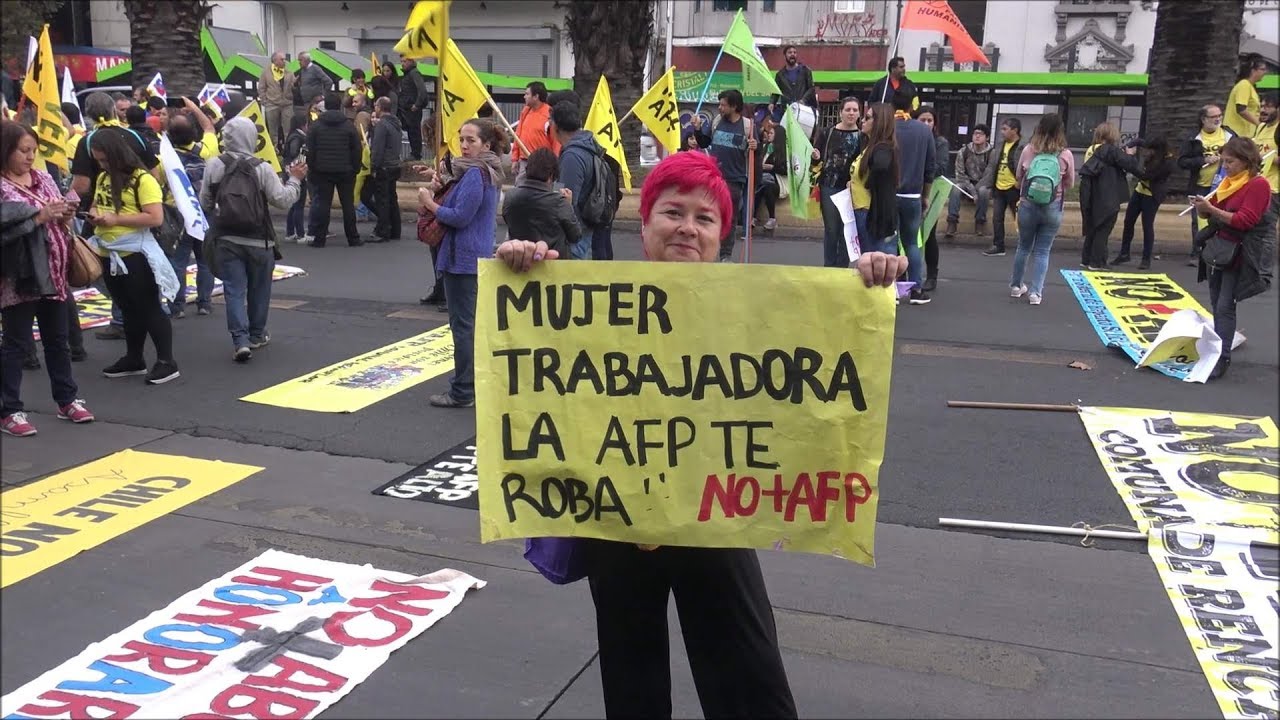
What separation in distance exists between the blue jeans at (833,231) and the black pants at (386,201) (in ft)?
21.7

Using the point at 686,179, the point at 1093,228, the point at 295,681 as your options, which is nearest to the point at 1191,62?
the point at 1093,228

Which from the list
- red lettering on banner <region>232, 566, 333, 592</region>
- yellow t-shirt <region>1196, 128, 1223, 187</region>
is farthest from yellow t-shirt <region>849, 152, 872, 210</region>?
red lettering on banner <region>232, 566, 333, 592</region>

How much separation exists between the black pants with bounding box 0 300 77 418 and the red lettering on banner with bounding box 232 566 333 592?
9.55 ft

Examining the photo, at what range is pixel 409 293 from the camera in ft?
36.7

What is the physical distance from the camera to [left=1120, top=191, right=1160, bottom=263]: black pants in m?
12.6

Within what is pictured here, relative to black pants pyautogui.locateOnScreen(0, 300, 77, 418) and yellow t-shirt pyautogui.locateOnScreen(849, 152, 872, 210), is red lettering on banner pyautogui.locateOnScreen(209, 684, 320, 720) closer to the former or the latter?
black pants pyautogui.locateOnScreen(0, 300, 77, 418)

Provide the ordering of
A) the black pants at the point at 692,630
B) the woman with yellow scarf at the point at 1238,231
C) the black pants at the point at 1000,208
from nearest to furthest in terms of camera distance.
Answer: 1. the black pants at the point at 692,630
2. the woman with yellow scarf at the point at 1238,231
3. the black pants at the point at 1000,208

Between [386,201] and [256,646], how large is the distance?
38.1 ft

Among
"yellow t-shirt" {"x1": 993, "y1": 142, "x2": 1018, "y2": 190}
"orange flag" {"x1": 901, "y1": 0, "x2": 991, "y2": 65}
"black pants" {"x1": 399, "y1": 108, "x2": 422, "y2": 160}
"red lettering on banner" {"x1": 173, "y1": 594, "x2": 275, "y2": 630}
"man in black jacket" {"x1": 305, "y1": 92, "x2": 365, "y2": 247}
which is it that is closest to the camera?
"red lettering on banner" {"x1": 173, "y1": 594, "x2": 275, "y2": 630}

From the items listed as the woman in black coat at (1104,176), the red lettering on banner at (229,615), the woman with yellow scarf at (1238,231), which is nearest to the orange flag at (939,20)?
the woman in black coat at (1104,176)

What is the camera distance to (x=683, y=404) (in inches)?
103

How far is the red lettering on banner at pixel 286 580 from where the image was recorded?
4.34m

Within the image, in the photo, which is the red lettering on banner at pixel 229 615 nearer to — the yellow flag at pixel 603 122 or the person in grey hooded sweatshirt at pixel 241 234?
the person in grey hooded sweatshirt at pixel 241 234

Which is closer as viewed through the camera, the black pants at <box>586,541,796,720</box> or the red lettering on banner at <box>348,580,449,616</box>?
the black pants at <box>586,541,796,720</box>
